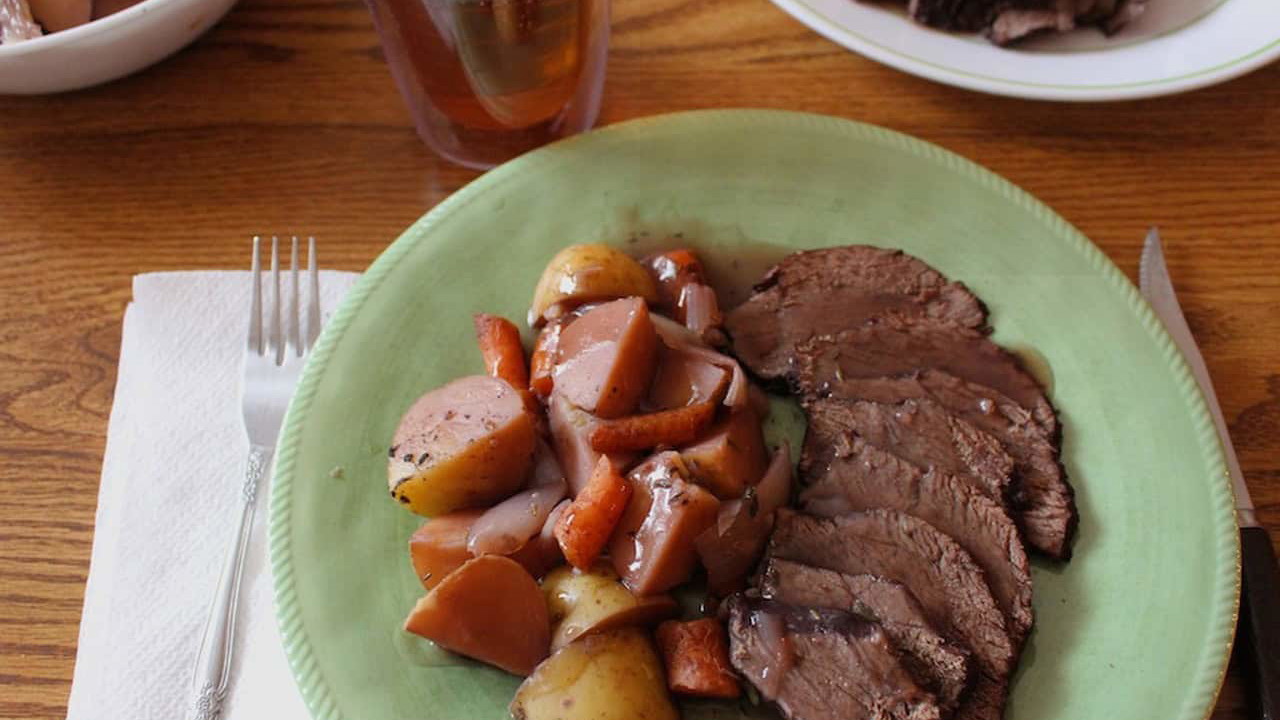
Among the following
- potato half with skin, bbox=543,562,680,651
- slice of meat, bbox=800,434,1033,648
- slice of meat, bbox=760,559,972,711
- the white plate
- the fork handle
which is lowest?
the fork handle

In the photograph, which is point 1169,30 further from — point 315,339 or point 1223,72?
point 315,339

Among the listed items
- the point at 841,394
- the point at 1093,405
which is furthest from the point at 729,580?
the point at 1093,405

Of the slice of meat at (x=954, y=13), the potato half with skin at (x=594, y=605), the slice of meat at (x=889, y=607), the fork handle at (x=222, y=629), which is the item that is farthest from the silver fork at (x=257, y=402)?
the slice of meat at (x=954, y=13)

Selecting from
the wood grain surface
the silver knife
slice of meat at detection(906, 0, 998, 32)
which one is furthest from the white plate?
the silver knife

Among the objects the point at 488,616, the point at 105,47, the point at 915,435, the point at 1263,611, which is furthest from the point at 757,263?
the point at 105,47

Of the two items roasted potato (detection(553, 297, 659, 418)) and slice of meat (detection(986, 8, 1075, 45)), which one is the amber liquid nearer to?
roasted potato (detection(553, 297, 659, 418))

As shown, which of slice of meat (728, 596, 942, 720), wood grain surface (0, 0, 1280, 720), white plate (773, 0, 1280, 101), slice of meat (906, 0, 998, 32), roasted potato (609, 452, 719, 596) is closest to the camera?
slice of meat (728, 596, 942, 720)

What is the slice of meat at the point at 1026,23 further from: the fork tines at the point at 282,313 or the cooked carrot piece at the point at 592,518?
the fork tines at the point at 282,313
